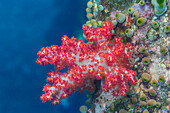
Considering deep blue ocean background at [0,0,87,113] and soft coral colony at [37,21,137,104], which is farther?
deep blue ocean background at [0,0,87,113]

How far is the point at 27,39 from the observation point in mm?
3684

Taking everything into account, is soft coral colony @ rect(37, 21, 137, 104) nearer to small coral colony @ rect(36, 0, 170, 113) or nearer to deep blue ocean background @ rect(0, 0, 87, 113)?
small coral colony @ rect(36, 0, 170, 113)

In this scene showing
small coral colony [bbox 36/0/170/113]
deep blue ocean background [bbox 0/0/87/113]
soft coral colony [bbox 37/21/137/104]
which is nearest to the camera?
small coral colony [bbox 36/0/170/113]

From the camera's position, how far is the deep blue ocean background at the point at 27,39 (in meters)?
3.62

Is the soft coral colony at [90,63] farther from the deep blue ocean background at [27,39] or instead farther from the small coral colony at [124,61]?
the deep blue ocean background at [27,39]

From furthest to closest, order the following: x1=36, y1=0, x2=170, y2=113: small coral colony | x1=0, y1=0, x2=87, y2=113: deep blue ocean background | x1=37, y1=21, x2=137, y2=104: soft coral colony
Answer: x1=0, y1=0, x2=87, y2=113: deep blue ocean background < x1=37, y1=21, x2=137, y2=104: soft coral colony < x1=36, y1=0, x2=170, y2=113: small coral colony

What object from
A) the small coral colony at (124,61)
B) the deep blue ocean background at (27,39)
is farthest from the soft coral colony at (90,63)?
the deep blue ocean background at (27,39)

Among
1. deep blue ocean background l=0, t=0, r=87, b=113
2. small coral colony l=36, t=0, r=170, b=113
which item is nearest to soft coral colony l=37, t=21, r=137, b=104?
small coral colony l=36, t=0, r=170, b=113

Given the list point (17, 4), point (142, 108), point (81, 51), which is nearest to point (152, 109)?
point (142, 108)

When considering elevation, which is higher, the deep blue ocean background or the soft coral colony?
the deep blue ocean background

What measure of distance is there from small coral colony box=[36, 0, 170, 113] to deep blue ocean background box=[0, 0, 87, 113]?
1.17m

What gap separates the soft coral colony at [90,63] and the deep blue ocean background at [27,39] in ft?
3.86

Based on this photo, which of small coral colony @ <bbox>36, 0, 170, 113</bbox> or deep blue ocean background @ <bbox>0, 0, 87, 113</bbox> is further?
deep blue ocean background @ <bbox>0, 0, 87, 113</bbox>

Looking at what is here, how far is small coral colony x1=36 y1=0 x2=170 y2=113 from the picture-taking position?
7.75 feet
